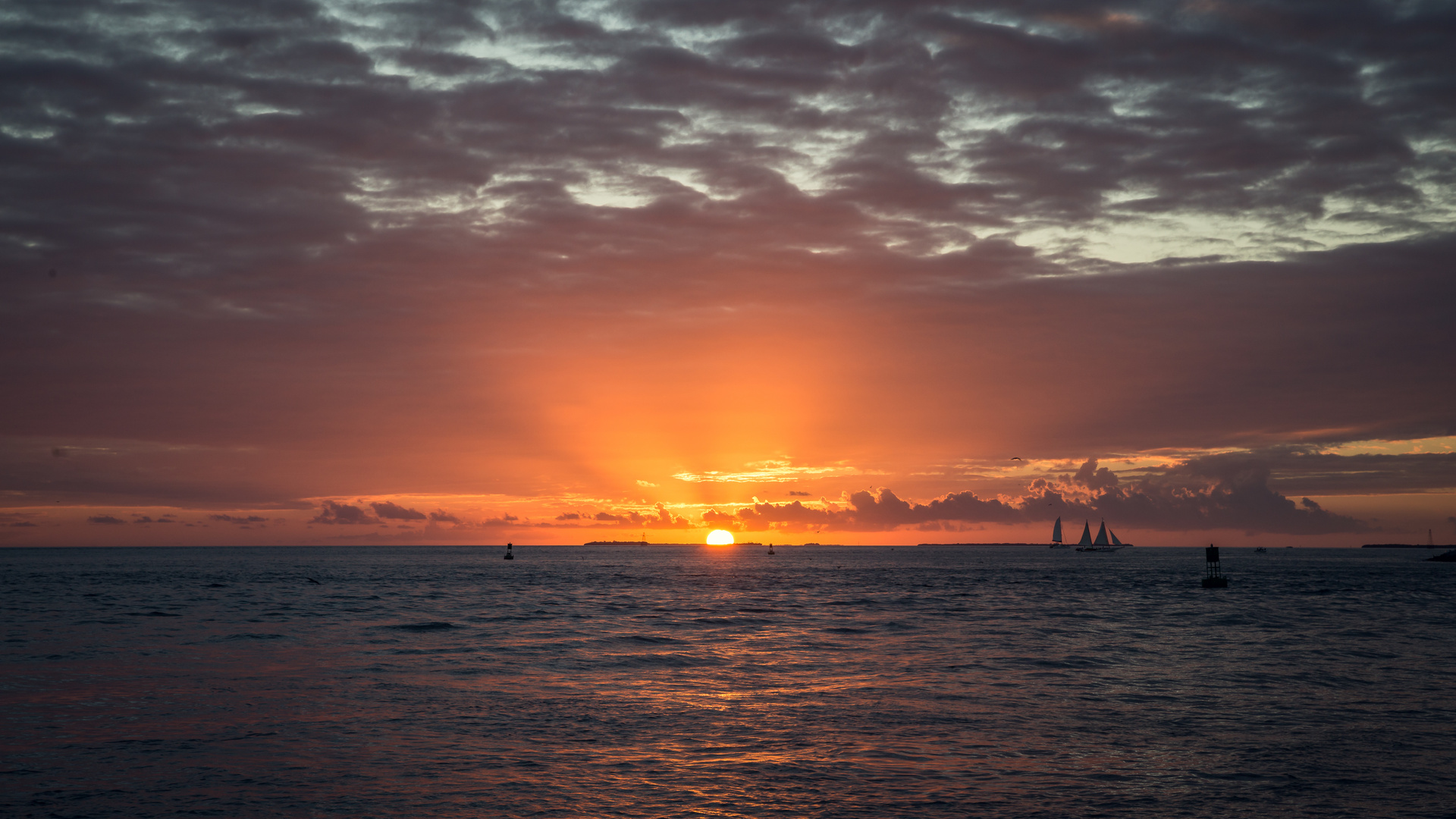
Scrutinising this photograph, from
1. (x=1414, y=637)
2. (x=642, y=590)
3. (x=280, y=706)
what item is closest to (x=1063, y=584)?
(x=642, y=590)

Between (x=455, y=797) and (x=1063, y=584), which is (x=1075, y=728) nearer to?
(x=455, y=797)

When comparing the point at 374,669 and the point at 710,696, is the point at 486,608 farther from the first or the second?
the point at 710,696

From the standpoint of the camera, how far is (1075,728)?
26.3 metres

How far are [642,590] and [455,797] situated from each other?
91.4m

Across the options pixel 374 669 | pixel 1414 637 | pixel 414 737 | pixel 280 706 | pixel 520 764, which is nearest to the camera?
pixel 520 764

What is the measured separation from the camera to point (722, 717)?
2794cm

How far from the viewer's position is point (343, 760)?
2230cm

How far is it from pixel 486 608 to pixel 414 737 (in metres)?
53.1

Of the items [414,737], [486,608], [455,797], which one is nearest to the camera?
[455,797]

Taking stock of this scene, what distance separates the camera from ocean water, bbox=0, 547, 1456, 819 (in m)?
19.2

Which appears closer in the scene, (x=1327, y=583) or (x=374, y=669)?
(x=374, y=669)

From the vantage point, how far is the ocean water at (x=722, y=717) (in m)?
19.2

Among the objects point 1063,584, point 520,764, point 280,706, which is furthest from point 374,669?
point 1063,584

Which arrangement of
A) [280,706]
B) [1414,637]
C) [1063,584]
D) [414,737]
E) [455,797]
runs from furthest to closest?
[1063,584], [1414,637], [280,706], [414,737], [455,797]
